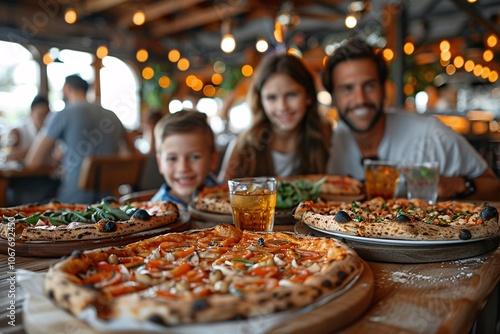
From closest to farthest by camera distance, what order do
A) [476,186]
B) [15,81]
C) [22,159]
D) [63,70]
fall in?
1. [476,186]
2. [22,159]
3. [15,81]
4. [63,70]

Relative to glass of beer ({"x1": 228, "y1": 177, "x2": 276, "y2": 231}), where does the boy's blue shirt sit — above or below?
below

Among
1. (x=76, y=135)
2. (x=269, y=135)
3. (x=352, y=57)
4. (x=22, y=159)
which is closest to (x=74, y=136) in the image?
(x=76, y=135)

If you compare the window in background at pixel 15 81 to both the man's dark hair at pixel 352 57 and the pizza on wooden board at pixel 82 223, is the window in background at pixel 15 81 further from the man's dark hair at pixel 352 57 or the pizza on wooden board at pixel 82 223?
the pizza on wooden board at pixel 82 223

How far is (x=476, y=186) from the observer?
2.84 metres

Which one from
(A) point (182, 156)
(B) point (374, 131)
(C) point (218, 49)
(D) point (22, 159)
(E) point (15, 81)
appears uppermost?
(C) point (218, 49)

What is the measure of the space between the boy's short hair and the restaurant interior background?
3252 mm

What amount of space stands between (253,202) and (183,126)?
4.01 ft

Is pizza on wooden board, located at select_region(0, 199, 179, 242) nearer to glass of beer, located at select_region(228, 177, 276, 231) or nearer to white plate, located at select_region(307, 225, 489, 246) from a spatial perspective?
glass of beer, located at select_region(228, 177, 276, 231)

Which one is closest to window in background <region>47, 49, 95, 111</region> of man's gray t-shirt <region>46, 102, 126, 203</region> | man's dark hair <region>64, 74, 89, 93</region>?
man's dark hair <region>64, 74, 89, 93</region>

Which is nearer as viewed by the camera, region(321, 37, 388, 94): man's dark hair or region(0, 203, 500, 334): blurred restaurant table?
region(0, 203, 500, 334): blurred restaurant table

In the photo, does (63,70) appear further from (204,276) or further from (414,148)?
(204,276)

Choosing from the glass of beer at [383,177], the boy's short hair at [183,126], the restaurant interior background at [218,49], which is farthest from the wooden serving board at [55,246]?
the restaurant interior background at [218,49]

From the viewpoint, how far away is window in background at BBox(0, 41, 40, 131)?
10.3m

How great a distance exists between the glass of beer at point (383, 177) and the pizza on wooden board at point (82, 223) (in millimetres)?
1146
